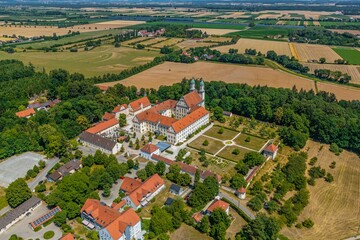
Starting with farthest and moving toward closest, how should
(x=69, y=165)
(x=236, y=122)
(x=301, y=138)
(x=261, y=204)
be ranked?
(x=236, y=122), (x=301, y=138), (x=69, y=165), (x=261, y=204)

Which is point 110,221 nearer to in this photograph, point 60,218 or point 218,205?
point 60,218

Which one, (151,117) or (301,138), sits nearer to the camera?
(301,138)

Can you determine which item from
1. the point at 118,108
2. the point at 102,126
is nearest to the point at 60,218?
the point at 102,126

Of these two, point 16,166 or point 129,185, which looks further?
point 16,166

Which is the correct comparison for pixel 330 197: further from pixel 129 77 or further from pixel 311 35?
pixel 311 35

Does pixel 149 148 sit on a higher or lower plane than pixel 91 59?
higher

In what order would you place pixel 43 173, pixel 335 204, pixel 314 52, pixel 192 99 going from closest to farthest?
pixel 335 204
pixel 43 173
pixel 192 99
pixel 314 52

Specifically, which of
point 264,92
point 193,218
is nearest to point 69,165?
point 193,218
